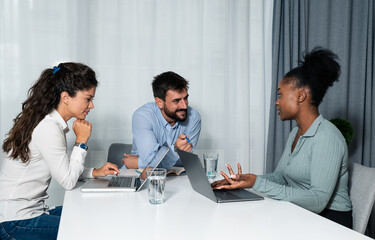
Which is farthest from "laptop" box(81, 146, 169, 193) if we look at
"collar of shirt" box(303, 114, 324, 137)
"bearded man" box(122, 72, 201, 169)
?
"collar of shirt" box(303, 114, 324, 137)

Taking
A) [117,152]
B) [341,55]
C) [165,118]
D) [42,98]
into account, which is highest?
[341,55]

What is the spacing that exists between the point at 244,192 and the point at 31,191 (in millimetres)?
928

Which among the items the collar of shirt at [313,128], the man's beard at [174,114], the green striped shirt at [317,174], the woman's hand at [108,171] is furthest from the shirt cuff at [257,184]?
the man's beard at [174,114]

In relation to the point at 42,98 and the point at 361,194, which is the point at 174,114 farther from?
the point at 361,194

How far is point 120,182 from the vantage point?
1.54 m

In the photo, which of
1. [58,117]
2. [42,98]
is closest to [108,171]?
[58,117]

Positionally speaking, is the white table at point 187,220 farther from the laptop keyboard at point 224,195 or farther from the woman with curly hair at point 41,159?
the woman with curly hair at point 41,159

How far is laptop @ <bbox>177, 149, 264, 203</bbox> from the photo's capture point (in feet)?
4.14

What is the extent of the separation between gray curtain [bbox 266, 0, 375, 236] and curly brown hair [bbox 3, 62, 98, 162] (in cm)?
192

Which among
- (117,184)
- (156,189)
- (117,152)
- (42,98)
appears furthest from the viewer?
(117,152)

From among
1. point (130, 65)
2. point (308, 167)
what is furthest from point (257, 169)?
point (308, 167)

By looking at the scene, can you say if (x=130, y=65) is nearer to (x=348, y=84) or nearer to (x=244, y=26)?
(x=244, y=26)

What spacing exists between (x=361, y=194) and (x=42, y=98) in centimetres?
146

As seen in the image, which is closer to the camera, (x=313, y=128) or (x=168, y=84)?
(x=313, y=128)
